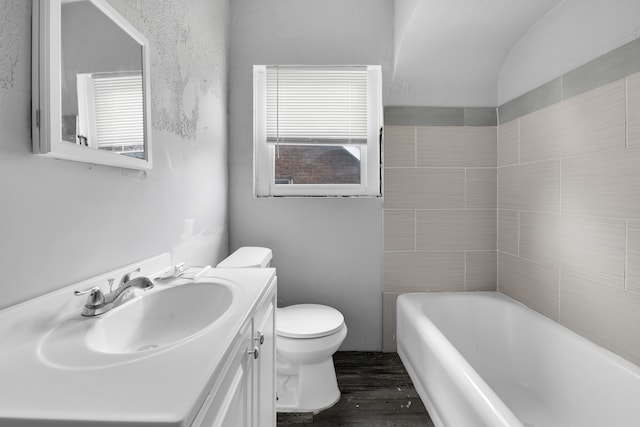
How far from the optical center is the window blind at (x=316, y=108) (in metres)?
2.12

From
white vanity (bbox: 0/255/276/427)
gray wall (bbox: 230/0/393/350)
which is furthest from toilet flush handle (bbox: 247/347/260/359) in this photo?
gray wall (bbox: 230/0/393/350)

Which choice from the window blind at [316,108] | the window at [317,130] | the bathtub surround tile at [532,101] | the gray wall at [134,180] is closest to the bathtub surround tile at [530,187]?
the bathtub surround tile at [532,101]

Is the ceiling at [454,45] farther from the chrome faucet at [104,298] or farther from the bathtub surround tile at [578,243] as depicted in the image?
the chrome faucet at [104,298]

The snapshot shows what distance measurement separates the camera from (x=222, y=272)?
4.05 ft

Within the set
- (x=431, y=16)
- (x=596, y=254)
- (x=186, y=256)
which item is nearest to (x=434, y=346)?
(x=596, y=254)

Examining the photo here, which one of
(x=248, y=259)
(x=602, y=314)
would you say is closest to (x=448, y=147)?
(x=602, y=314)

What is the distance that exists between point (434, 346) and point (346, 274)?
83 cm

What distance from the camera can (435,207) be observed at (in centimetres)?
209

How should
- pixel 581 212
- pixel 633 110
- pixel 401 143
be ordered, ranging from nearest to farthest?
pixel 633 110 → pixel 581 212 → pixel 401 143

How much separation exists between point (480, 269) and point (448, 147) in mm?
850

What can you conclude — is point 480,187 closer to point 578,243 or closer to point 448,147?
point 448,147

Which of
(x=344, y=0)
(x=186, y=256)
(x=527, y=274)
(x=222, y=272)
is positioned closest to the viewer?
(x=222, y=272)

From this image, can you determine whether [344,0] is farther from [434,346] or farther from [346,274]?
[434,346]

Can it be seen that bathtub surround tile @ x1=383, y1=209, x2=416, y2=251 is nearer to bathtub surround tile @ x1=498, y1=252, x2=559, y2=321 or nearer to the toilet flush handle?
bathtub surround tile @ x1=498, y1=252, x2=559, y2=321
